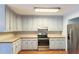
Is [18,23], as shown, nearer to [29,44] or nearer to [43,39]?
[29,44]

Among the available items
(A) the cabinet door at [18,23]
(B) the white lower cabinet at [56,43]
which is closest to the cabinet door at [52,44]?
(B) the white lower cabinet at [56,43]

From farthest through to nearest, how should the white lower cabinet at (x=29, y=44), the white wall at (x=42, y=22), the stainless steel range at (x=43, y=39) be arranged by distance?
the white wall at (x=42, y=22), the stainless steel range at (x=43, y=39), the white lower cabinet at (x=29, y=44)

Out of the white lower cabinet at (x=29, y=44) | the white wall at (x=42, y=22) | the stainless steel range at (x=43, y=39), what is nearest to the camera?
the white lower cabinet at (x=29, y=44)

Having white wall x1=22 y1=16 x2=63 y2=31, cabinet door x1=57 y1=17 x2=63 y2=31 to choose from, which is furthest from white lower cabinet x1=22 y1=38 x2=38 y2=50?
cabinet door x1=57 y1=17 x2=63 y2=31

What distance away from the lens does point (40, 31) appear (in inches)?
301

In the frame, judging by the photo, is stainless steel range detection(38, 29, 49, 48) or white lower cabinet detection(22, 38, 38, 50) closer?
white lower cabinet detection(22, 38, 38, 50)

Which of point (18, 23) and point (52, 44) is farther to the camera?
point (18, 23)

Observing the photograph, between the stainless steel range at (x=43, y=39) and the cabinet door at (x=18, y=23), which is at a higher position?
the cabinet door at (x=18, y=23)

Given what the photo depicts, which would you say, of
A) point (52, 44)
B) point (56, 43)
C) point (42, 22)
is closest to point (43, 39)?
point (52, 44)

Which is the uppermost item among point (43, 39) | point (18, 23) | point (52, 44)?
point (18, 23)

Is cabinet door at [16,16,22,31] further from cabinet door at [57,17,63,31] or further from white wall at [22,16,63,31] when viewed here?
cabinet door at [57,17,63,31]

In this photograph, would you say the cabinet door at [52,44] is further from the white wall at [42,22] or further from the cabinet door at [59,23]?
the cabinet door at [59,23]
